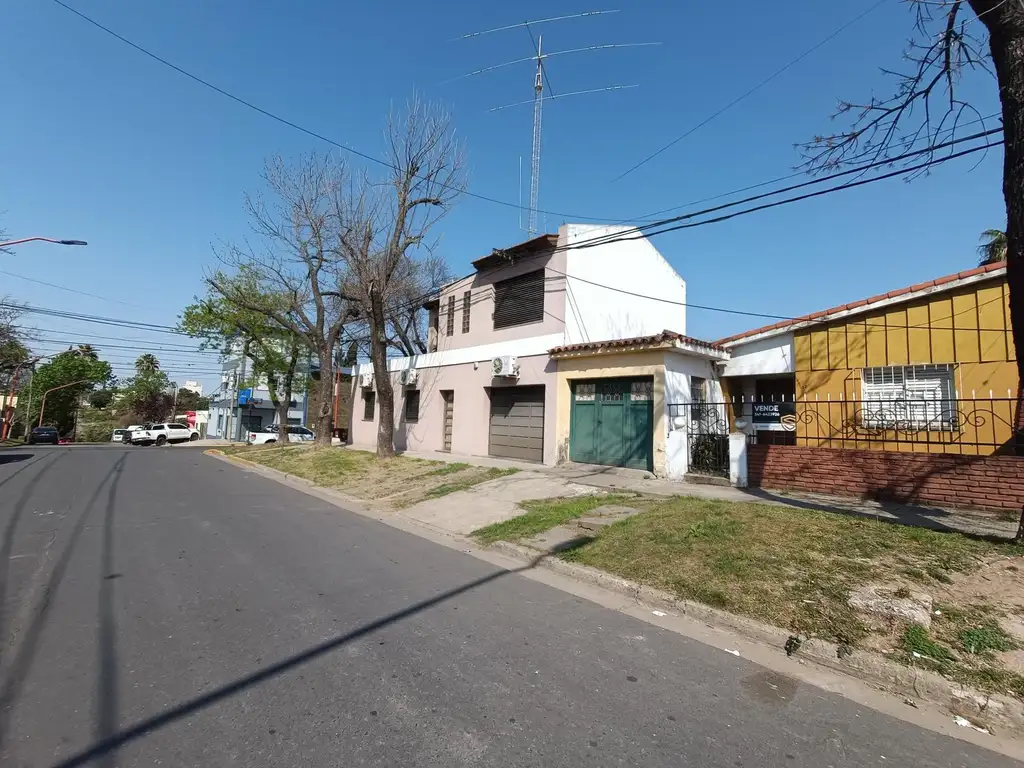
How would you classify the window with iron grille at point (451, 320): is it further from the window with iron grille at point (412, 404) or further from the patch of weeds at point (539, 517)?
the patch of weeds at point (539, 517)

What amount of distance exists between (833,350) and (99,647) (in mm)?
13602

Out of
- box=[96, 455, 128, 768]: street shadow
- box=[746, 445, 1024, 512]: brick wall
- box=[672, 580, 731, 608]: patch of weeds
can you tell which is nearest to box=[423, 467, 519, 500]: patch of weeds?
box=[746, 445, 1024, 512]: brick wall

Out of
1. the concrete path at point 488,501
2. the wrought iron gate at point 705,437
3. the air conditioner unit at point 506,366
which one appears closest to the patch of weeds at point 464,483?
the concrete path at point 488,501

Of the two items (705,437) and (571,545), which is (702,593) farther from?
(705,437)

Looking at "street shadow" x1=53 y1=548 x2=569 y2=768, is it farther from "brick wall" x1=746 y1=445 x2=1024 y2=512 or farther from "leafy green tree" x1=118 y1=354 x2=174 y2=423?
"leafy green tree" x1=118 y1=354 x2=174 y2=423

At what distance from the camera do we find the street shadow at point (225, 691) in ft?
8.93

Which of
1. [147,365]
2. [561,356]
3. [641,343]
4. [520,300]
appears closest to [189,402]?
[147,365]

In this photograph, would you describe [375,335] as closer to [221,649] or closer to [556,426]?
[556,426]

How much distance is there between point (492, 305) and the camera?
57.7 feet

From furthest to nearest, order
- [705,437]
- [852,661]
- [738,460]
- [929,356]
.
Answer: [705,437]
[929,356]
[738,460]
[852,661]

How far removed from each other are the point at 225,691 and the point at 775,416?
13161 mm

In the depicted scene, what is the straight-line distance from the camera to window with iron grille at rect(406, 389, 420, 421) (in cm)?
2089

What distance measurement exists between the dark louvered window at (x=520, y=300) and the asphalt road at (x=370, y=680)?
1068 cm

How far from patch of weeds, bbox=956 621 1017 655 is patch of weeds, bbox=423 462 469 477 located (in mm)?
11047
